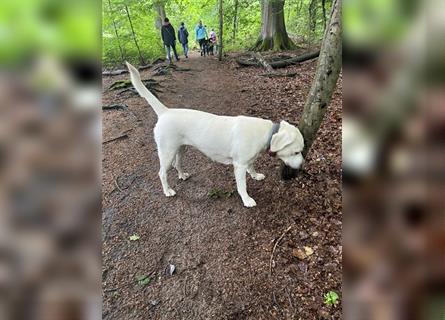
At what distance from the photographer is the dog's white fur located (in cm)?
375

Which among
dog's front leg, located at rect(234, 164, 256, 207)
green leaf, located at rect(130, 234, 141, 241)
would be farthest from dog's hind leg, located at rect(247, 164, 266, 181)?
green leaf, located at rect(130, 234, 141, 241)

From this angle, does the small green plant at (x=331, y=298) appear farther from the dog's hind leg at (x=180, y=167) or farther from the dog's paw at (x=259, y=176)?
the dog's hind leg at (x=180, y=167)

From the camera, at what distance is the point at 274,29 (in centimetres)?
1383

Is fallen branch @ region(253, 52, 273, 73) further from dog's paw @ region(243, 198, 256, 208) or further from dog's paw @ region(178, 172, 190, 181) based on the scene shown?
dog's paw @ region(243, 198, 256, 208)

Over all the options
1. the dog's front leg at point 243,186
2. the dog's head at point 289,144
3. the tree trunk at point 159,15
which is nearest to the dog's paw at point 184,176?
the dog's front leg at point 243,186

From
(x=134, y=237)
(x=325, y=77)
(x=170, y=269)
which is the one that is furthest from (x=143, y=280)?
(x=325, y=77)

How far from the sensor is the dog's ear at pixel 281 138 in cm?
366

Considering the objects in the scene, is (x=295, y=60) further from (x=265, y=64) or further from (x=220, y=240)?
(x=220, y=240)

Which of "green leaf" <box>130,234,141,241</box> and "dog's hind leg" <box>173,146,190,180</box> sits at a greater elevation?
"dog's hind leg" <box>173,146,190,180</box>

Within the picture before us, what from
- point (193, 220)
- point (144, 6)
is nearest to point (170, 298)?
point (193, 220)

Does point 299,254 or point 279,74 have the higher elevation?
point 279,74

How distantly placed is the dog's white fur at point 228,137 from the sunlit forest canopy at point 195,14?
27.3 feet

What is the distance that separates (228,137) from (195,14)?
22883 millimetres

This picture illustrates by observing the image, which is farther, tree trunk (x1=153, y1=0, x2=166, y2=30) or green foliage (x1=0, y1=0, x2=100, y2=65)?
tree trunk (x1=153, y1=0, x2=166, y2=30)
